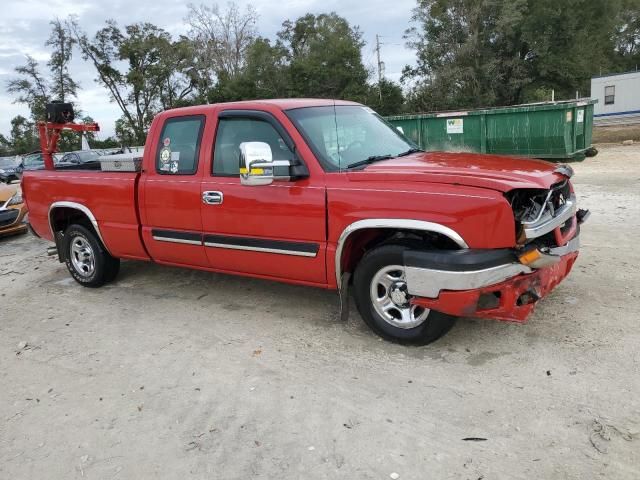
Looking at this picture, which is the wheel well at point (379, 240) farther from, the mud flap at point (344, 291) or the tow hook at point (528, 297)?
the tow hook at point (528, 297)

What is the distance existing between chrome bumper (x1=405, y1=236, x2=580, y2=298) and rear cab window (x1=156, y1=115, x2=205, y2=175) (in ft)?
7.49

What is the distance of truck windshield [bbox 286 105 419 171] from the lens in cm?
422

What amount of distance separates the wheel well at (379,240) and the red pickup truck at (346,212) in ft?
0.04

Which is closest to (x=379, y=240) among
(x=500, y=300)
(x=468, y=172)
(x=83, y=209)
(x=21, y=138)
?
(x=468, y=172)

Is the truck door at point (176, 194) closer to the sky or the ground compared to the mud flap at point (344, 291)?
closer to the sky

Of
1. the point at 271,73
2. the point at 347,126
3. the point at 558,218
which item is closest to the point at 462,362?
the point at 558,218

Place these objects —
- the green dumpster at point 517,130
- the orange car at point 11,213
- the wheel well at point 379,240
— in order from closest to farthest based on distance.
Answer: the wheel well at point 379,240 < the orange car at point 11,213 < the green dumpster at point 517,130

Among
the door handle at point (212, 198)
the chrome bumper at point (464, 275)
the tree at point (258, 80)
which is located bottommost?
the chrome bumper at point (464, 275)

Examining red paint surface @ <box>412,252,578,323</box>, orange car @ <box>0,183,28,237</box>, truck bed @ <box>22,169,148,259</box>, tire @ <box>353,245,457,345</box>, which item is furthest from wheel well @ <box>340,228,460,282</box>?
orange car @ <box>0,183,28,237</box>

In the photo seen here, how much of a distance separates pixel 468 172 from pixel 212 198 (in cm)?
215

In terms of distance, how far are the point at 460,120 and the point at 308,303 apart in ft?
43.8

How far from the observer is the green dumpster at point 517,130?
15258 millimetres

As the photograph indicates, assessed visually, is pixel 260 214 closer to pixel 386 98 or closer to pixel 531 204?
pixel 531 204

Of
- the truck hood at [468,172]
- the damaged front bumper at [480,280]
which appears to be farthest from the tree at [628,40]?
the damaged front bumper at [480,280]
